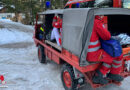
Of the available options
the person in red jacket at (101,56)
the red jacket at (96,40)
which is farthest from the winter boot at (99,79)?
the red jacket at (96,40)

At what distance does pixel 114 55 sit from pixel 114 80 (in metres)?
0.79

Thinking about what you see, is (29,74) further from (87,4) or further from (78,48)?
(87,4)

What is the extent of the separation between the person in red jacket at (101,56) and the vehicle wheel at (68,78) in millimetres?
621

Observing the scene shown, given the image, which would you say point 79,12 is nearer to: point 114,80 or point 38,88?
point 114,80

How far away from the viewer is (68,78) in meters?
3.51

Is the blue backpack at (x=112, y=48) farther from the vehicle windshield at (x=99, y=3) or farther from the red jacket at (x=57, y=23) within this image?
the vehicle windshield at (x=99, y=3)

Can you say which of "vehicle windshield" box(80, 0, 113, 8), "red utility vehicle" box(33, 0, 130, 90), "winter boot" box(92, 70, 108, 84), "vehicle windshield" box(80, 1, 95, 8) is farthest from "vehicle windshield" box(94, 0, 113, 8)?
"winter boot" box(92, 70, 108, 84)

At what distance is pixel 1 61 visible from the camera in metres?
6.11

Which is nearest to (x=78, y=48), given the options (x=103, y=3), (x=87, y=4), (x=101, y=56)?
(x=101, y=56)

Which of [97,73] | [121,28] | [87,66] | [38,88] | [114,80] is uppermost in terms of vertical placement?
[121,28]

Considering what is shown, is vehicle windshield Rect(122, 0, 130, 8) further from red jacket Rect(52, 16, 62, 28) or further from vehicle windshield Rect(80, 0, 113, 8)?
red jacket Rect(52, 16, 62, 28)

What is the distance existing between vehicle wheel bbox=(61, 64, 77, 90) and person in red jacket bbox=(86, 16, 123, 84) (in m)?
0.62

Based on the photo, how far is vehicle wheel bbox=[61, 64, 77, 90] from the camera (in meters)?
3.29

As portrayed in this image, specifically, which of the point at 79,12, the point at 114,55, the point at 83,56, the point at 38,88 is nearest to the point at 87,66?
the point at 83,56
